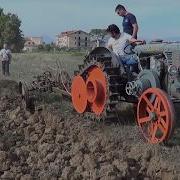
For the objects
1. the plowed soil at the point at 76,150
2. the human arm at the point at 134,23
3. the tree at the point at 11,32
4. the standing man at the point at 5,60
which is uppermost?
the tree at the point at 11,32

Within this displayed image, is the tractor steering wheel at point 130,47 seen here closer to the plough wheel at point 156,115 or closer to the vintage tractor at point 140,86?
the vintage tractor at point 140,86

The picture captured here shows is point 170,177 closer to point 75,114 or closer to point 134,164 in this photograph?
point 134,164

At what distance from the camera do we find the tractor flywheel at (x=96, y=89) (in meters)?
9.84

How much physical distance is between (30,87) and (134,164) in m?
5.19

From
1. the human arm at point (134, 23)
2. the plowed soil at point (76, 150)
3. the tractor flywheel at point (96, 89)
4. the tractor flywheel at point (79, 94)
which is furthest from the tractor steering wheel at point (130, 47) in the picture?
the plowed soil at point (76, 150)

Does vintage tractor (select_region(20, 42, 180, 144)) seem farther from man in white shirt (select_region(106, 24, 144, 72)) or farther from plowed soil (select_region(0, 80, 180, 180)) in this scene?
plowed soil (select_region(0, 80, 180, 180))

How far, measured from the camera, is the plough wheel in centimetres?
818

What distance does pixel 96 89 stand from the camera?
9.88 meters

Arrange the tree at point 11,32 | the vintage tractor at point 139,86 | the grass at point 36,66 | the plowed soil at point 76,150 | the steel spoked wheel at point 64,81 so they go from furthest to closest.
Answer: the tree at point 11,32, the grass at point 36,66, the steel spoked wheel at point 64,81, the vintage tractor at point 139,86, the plowed soil at point 76,150

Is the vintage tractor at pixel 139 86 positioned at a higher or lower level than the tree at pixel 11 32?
lower

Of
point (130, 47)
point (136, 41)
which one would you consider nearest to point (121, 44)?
point (130, 47)

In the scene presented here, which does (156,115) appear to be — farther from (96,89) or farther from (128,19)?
(128,19)

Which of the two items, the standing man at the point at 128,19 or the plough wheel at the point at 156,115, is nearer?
the plough wheel at the point at 156,115

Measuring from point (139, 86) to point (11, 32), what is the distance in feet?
276
